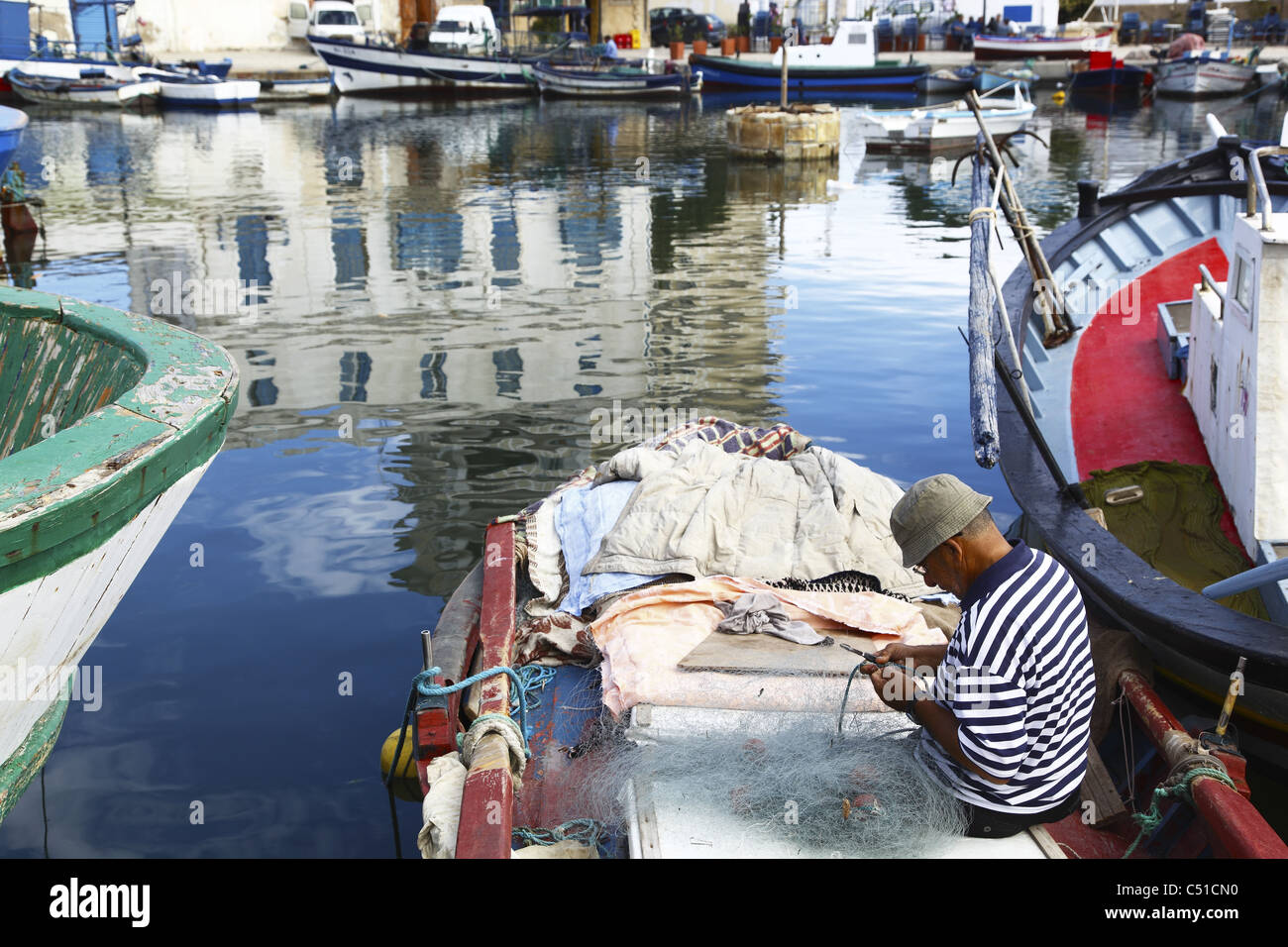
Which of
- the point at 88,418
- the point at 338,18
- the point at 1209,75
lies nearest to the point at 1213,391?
the point at 88,418

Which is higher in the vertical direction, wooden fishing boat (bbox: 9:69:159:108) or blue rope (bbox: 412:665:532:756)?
wooden fishing boat (bbox: 9:69:159:108)

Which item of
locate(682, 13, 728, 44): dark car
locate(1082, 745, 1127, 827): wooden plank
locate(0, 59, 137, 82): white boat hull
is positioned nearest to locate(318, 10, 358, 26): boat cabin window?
locate(0, 59, 137, 82): white boat hull

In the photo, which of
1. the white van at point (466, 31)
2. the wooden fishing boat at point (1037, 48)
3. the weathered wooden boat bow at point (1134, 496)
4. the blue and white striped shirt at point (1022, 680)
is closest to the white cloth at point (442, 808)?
the blue and white striped shirt at point (1022, 680)

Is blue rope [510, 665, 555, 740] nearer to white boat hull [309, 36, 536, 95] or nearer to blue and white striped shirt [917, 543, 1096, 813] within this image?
blue and white striped shirt [917, 543, 1096, 813]

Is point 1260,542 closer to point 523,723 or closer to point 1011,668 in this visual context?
point 1011,668

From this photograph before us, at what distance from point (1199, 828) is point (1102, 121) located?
123ft

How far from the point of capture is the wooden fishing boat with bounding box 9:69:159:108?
41.4m

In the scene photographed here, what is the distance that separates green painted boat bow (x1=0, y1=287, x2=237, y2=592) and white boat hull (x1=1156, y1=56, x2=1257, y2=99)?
4510 centimetres

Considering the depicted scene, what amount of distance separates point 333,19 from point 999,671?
5454 centimetres

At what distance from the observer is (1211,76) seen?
136 ft

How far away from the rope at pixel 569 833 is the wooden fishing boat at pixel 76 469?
1713mm

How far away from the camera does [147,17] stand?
50656 millimetres

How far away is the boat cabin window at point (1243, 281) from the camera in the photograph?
5824 millimetres

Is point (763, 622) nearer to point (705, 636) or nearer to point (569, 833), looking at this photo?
point (705, 636)
